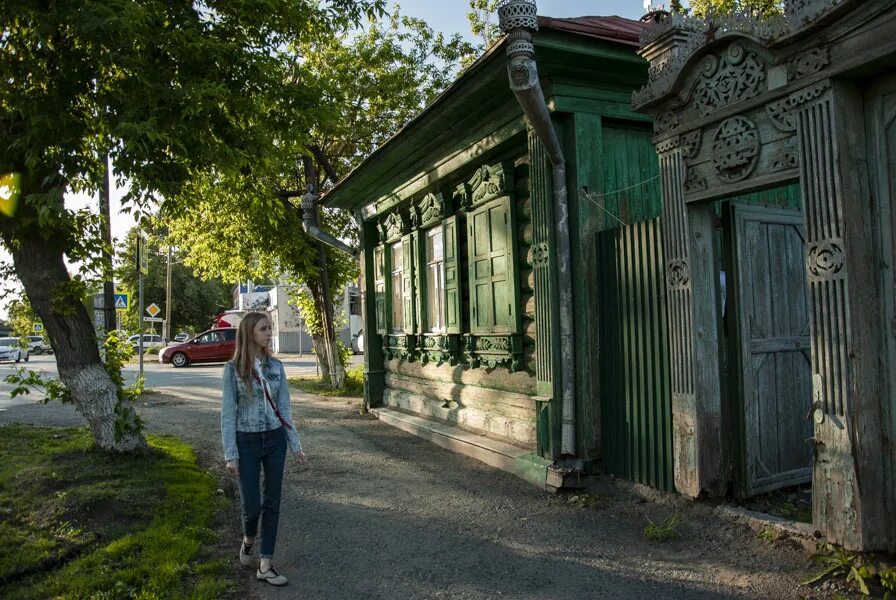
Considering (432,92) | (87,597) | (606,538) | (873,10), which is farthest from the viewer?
(432,92)

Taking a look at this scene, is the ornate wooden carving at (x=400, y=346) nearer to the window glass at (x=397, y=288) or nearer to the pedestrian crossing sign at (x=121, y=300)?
the window glass at (x=397, y=288)

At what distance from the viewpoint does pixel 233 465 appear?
415cm

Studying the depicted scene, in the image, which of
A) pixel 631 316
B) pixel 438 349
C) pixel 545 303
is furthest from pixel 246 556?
pixel 438 349

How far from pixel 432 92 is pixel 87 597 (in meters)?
16.4

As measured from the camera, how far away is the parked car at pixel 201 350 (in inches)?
1136

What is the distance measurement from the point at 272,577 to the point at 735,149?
3979mm

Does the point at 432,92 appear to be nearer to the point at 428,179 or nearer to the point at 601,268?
the point at 428,179

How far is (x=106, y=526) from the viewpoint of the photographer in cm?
517

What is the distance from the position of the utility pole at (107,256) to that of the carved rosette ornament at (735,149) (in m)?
6.06

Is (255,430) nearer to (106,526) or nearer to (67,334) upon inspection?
(106,526)

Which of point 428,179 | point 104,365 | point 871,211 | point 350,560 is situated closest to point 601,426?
point 350,560

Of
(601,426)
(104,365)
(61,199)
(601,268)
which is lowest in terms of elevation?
(601,426)

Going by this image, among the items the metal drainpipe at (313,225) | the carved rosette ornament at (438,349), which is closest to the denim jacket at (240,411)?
the carved rosette ornament at (438,349)

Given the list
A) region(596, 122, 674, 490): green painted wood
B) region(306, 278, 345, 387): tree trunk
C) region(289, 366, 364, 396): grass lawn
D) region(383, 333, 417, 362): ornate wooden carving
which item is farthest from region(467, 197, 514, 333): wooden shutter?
region(306, 278, 345, 387): tree trunk
